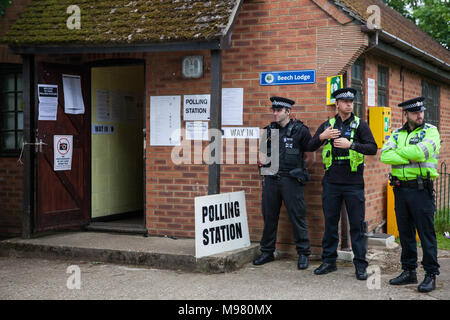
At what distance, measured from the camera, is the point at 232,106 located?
795 cm

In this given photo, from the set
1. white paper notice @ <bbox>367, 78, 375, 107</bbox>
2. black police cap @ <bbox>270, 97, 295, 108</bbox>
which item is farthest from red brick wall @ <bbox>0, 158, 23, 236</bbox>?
white paper notice @ <bbox>367, 78, 375, 107</bbox>

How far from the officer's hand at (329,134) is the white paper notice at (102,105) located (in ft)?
14.0

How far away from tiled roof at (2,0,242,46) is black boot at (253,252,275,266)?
289 cm

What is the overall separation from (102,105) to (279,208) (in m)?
3.82

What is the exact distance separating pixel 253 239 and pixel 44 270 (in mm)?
2857

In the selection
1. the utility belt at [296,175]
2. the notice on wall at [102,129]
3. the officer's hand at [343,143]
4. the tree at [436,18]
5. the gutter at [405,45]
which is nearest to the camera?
the officer's hand at [343,143]

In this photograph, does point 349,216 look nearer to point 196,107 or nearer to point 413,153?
point 413,153

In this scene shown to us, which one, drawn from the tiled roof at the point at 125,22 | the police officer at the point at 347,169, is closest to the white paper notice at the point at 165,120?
the tiled roof at the point at 125,22

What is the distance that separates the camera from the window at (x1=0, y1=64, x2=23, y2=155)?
31.2 feet

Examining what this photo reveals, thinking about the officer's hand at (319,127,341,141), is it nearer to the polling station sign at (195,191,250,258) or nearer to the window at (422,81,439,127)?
the polling station sign at (195,191,250,258)

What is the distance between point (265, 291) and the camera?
5922 mm

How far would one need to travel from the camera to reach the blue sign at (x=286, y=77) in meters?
7.51

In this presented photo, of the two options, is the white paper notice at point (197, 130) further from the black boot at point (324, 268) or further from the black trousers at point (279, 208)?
the black boot at point (324, 268)

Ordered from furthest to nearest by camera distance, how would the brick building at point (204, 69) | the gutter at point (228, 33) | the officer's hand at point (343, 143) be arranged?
the brick building at point (204, 69)
the gutter at point (228, 33)
the officer's hand at point (343, 143)
